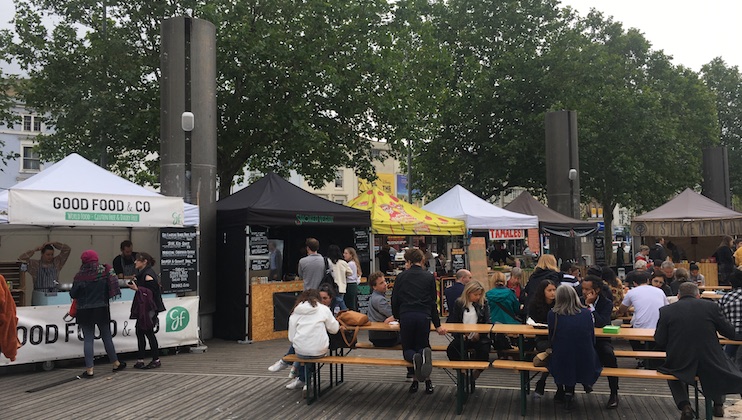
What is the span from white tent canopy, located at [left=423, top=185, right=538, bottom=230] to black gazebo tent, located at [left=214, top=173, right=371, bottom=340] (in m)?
3.49

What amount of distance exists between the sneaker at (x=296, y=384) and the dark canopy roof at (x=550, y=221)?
423 inches

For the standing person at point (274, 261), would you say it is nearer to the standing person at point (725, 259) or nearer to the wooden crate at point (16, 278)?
the wooden crate at point (16, 278)

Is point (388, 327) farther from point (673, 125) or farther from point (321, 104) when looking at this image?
point (673, 125)

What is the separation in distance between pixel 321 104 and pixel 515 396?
12812mm

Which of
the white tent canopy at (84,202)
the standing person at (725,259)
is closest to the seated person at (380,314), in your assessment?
the white tent canopy at (84,202)

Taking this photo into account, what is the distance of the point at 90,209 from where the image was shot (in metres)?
8.73

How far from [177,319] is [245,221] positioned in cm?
197

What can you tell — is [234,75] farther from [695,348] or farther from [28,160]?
[28,160]

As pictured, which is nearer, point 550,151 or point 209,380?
point 209,380

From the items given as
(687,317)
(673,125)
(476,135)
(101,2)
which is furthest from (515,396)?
(673,125)

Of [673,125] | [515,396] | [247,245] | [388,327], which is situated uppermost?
[673,125]

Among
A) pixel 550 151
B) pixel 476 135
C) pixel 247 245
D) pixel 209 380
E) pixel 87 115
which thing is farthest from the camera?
pixel 476 135

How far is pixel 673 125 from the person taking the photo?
29.0m

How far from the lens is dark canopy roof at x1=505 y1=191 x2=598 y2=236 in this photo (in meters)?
16.8
